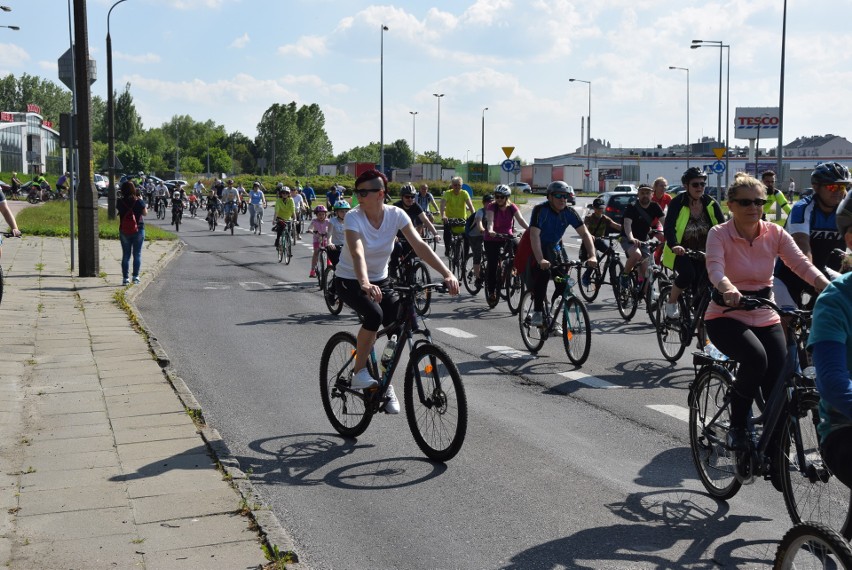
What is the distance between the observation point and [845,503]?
4.46 m

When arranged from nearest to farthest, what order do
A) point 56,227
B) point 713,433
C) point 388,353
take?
point 713,433 → point 388,353 → point 56,227

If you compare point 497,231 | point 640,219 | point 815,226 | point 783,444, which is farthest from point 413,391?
point 497,231

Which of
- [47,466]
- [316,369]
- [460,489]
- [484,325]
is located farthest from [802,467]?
[484,325]

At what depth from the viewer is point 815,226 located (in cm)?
835

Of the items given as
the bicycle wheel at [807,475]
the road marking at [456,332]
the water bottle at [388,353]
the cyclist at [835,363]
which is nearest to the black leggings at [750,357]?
the bicycle wheel at [807,475]

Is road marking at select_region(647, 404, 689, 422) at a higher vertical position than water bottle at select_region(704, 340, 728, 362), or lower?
lower

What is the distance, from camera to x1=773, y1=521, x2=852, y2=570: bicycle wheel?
3148 millimetres

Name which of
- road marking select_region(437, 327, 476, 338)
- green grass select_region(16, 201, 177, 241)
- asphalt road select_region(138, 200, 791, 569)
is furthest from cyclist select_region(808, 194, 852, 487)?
green grass select_region(16, 201, 177, 241)

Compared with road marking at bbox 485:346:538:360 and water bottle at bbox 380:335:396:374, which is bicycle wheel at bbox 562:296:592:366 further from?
water bottle at bbox 380:335:396:374

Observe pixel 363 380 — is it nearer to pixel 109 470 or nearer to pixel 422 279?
pixel 109 470

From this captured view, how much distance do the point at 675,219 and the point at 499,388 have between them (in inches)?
95.2

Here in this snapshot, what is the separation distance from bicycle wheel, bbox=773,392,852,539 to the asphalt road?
26 cm

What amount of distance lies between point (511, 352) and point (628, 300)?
353 cm

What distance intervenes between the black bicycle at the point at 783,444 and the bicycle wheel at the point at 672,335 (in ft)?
14.8
